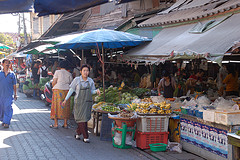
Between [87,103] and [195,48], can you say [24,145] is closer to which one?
[87,103]

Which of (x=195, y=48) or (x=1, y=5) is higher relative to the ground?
(x=1, y=5)

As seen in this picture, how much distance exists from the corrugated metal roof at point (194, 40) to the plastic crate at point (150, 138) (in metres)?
1.99

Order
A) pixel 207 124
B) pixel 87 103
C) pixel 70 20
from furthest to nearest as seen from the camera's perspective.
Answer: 1. pixel 70 20
2. pixel 87 103
3. pixel 207 124

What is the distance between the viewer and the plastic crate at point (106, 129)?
890 centimetres

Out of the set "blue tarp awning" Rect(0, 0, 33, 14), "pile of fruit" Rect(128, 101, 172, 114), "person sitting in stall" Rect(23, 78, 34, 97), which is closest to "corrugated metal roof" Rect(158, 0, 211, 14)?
"pile of fruit" Rect(128, 101, 172, 114)

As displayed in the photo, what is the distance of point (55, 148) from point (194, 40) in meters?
4.18

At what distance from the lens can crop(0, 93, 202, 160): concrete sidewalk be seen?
716cm

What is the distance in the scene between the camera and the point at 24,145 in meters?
8.02

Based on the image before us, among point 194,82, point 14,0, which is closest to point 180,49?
point 14,0

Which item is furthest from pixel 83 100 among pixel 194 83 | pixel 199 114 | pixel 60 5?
pixel 194 83

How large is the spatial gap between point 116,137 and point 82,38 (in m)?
3.05

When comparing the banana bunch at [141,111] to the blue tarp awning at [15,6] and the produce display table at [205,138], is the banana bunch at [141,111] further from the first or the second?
the blue tarp awning at [15,6]

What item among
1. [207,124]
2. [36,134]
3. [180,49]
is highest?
[180,49]

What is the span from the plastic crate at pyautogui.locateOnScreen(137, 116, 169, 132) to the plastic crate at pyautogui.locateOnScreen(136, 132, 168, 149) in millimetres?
92
